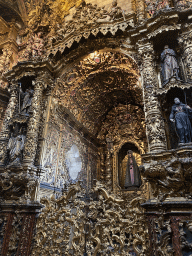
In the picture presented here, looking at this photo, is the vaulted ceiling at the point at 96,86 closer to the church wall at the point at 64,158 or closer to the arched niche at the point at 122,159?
the church wall at the point at 64,158

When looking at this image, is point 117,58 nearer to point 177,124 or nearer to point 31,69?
point 31,69

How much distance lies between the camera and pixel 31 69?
22.8 ft

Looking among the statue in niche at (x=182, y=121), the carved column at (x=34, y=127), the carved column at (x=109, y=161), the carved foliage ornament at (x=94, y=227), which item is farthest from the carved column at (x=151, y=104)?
the carved column at (x=109, y=161)

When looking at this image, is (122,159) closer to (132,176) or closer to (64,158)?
(132,176)

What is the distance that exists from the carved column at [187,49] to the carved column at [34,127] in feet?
14.3

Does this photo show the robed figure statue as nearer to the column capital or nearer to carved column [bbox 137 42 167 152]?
carved column [bbox 137 42 167 152]

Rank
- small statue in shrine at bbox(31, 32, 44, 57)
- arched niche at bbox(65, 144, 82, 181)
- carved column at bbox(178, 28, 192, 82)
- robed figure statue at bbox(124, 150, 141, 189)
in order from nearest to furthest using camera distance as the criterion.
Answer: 1. carved column at bbox(178, 28, 192, 82)
2. arched niche at bbox(65, 144, 82, 181)
3. small statue in shrine at bbox(31, 32, 44, 57)
4. robed figure statue at bbox(124, 150, 141, 189)

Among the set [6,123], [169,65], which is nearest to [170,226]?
[169,65]

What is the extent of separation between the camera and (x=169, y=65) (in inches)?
192

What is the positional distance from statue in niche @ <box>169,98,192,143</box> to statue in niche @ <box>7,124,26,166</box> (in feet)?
13.7

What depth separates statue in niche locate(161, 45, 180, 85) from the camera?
474cm

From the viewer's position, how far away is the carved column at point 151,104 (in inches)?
171

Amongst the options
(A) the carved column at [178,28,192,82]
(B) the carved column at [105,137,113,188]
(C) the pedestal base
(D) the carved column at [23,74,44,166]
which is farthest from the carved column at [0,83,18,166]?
(A) the carved column at [178,28,192,82]

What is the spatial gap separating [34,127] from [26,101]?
1.13 m
